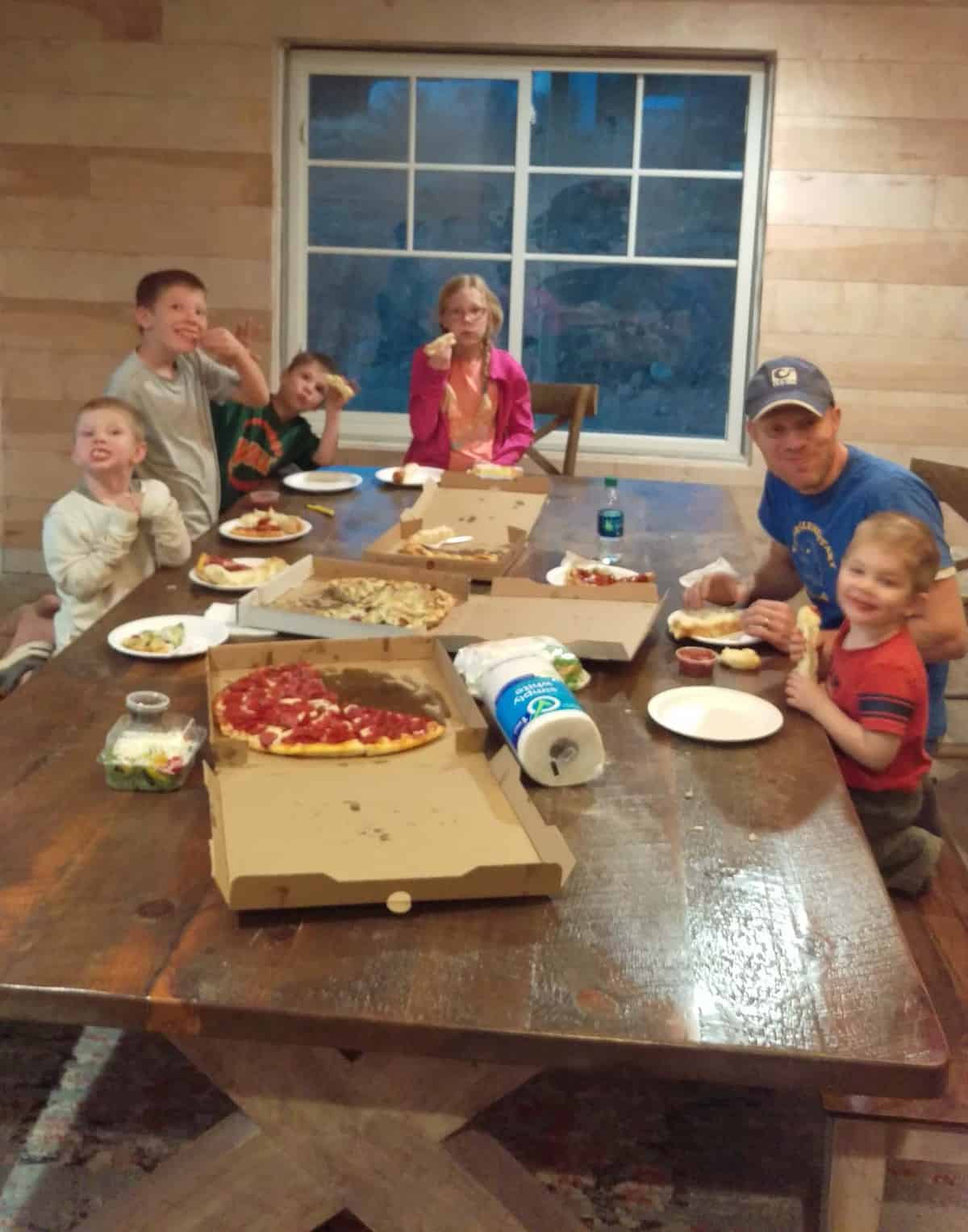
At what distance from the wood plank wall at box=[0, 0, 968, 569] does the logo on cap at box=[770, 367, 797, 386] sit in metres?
2.65

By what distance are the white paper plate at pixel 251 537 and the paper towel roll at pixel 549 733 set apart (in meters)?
1.23

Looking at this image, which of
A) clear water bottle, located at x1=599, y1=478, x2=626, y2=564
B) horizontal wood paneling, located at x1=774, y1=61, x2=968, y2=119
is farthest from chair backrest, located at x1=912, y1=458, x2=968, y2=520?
horizontal wood paneling, located at x1=774, y1=61, x2=968, y2=119

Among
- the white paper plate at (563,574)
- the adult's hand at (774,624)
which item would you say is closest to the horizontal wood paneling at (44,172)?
the white paper plate at (563,574)

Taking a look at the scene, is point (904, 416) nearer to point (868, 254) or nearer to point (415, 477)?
point (868, 254)

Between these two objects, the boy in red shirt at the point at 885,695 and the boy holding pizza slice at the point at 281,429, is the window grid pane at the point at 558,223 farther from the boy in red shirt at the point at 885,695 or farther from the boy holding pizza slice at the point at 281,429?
the boy in red shirt at the point at 885,695

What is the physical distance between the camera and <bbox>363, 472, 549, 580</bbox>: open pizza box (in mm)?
2361

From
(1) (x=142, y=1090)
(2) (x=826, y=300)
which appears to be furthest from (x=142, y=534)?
(2) (x=826, y=300)

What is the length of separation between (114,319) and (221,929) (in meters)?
4.08

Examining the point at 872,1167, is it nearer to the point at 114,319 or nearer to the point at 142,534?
the point at 142,534

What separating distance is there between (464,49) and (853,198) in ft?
5.05

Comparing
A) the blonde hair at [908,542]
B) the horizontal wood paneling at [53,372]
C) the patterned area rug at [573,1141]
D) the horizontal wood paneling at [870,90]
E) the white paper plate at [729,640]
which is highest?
the horizontal wood paneling at [870,90]

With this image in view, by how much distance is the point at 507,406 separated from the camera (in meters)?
4.04

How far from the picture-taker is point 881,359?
4.57 meters

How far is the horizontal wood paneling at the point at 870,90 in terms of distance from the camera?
4.27 metres
